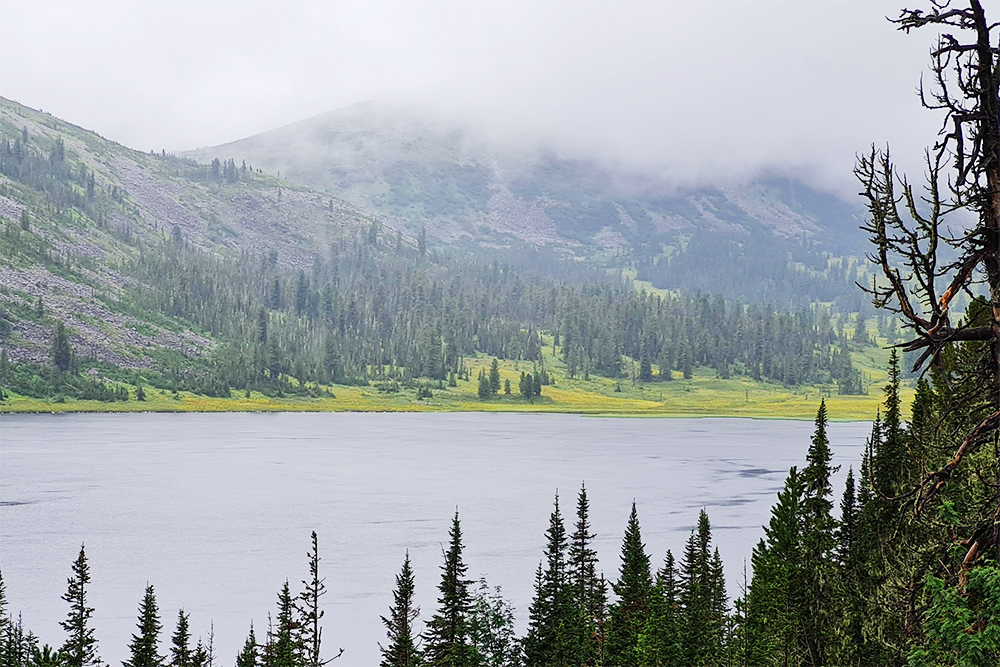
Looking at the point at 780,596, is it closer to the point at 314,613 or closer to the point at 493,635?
the point at 493,635

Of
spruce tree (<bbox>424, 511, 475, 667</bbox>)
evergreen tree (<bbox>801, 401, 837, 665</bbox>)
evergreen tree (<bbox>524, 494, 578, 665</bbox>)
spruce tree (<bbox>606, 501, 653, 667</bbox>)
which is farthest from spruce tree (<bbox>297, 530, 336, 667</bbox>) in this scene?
evergreen tree (<bbox>801, 401, 837, 665</bbox>)

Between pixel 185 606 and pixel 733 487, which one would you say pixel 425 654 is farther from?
pixel 733 487

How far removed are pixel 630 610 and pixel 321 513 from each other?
64.6 m

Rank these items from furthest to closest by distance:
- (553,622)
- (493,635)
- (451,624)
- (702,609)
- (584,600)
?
1. (493,635)
2. (584,600)
3. (702,609)
4. (553,622)
5. (451,624)

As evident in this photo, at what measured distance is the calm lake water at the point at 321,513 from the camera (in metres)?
70.8

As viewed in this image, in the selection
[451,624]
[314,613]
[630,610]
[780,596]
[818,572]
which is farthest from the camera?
[630,610]

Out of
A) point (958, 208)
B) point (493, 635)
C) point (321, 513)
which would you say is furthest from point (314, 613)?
point (321, 513)

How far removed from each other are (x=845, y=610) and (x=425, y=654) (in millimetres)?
21215

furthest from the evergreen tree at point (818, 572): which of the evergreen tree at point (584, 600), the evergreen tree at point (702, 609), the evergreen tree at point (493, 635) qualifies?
the evergreen tree at point (493, 635)

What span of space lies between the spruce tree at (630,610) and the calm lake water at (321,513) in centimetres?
1266

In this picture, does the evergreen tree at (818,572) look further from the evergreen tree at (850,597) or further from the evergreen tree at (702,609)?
the evergreen tree at (702,609)

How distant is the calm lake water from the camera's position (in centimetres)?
7075

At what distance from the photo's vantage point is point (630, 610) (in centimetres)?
5256

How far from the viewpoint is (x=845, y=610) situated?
38.6 m
